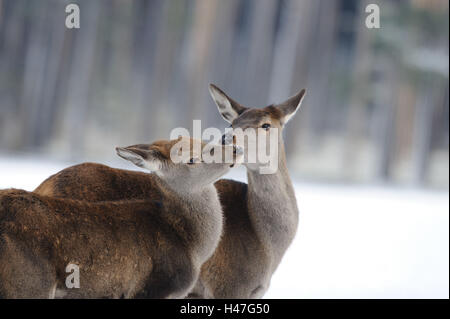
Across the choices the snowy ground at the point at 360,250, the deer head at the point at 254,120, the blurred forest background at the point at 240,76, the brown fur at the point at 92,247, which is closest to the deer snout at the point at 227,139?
the deer head at the point at 254,120

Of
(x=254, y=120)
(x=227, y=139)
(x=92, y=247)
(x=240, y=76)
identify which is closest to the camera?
(x=92, y=247)

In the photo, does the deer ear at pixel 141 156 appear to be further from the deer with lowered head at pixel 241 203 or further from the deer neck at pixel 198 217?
the deer with lowered head at pixel 241 203

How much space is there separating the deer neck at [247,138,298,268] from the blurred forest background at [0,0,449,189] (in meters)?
4.40

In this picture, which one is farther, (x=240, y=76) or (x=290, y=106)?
(x=240, y=76)

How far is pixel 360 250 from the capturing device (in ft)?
10.2

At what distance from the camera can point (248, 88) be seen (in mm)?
8125

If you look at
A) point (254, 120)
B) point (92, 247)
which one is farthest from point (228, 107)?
point (92, 247)

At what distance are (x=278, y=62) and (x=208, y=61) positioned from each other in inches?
45.0

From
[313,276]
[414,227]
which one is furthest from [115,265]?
[414,227]

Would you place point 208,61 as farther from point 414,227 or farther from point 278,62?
point 414,227

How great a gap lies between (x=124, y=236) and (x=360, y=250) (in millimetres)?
2031

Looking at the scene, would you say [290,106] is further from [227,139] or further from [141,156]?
[141,156]
